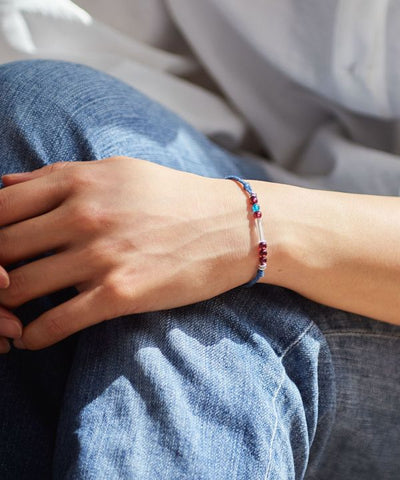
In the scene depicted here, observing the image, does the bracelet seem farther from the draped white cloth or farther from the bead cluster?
the draped white cloth

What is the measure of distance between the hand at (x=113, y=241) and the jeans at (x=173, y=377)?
3 centimetres

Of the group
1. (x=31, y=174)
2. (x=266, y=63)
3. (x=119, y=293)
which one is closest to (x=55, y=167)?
(x=31, y=174)

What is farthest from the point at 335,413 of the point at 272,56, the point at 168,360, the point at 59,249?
the point at 272,56

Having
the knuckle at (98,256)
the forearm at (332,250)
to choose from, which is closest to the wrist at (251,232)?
the forearm at (332,250)

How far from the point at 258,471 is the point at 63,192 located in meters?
0.29

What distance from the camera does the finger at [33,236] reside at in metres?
0.50

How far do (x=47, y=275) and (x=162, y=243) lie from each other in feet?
0.34

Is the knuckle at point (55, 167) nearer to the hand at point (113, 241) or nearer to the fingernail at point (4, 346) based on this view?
the hand at point (113, 241)

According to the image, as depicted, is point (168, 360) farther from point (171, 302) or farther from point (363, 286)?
point (363, 286)

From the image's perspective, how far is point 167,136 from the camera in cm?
64

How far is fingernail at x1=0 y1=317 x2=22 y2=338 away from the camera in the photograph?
0.49 m

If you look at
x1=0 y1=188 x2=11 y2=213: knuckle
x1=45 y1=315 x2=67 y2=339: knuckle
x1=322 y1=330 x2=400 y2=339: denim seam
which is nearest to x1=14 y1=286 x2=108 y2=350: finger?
x1=45 y1=315 x2=67 y2=339: knuckle

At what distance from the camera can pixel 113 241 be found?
503mm

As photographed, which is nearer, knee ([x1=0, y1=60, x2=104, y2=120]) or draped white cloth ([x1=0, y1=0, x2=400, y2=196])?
knee ([x1=0, y1=60, x2=104, y2=120])
